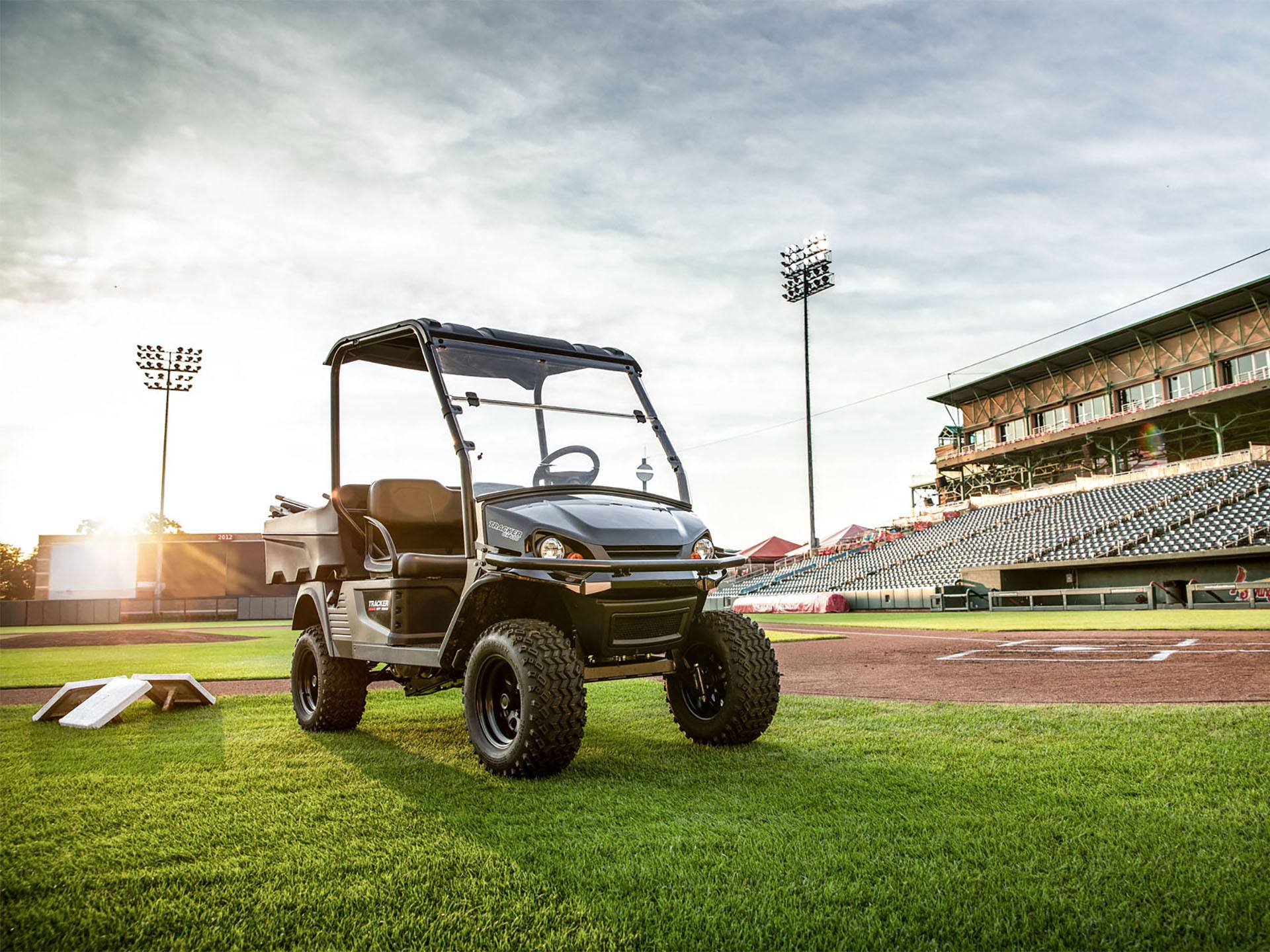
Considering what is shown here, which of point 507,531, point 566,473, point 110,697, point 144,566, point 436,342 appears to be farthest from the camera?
point 144,566

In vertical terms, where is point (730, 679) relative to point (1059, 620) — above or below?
above

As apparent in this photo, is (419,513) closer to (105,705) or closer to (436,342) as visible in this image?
(436,342)

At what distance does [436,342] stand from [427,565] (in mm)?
1402

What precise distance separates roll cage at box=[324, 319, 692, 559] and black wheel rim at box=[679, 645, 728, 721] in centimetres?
97

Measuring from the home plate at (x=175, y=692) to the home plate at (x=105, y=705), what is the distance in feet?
1.08

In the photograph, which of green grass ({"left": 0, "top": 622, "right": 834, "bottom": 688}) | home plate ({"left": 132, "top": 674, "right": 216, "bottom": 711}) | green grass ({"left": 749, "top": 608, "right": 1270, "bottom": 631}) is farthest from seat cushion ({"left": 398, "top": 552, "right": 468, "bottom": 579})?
green grass ({"left": 749, "top": 608, "right": 1270, "bottom": 631})

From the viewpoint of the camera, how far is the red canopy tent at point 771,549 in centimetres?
6694

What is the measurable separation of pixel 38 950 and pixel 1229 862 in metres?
3.72

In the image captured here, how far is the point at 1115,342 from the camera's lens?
150ft

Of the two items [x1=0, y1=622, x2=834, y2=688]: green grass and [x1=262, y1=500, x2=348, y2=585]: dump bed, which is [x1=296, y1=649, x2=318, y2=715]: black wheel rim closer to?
[x1=262, y1=500, x2=348, y2=585]: dump bed

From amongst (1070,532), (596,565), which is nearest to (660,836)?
(596,565)

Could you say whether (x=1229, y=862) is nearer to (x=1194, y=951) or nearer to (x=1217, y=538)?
(x=1194, y=951)

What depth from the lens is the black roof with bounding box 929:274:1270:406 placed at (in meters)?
39.2

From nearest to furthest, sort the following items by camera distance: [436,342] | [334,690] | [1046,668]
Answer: [436,342] → [334,690] → [1046,668]
